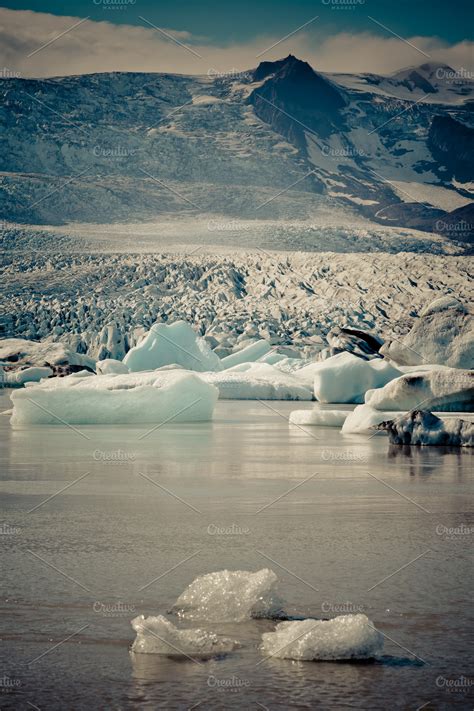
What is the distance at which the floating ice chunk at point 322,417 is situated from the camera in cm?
1252

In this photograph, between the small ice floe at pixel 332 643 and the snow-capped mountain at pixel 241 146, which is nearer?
the small ice floe at pixel 332 643

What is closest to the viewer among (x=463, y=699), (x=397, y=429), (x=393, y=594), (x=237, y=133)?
(x=463, y=699)

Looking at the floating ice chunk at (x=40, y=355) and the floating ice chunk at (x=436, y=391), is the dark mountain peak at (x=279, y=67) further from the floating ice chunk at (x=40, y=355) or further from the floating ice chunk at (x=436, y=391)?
the floating ice chunk at (x=436, y=391)

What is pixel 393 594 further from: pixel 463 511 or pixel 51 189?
pixel 51 189

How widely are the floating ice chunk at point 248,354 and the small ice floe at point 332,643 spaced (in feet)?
74.6

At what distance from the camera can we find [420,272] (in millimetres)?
38938

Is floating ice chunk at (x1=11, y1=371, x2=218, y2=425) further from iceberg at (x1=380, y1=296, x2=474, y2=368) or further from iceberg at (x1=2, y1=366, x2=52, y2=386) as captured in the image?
iceberg at (x1=2, y1=366, x2=52, y2=386)

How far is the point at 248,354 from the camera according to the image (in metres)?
26.5

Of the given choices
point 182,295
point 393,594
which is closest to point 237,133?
point 182,295

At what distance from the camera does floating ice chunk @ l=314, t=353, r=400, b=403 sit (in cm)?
1788

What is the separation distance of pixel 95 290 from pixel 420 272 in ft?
49.6

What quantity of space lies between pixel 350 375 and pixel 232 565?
45.6 ft

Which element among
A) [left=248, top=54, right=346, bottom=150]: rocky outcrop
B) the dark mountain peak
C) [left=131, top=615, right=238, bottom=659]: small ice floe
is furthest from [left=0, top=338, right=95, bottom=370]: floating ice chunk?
the dark mountain peak

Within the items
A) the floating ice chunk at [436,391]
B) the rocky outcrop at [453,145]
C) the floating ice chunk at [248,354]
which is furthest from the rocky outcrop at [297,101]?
the floating ice chunk at [436,391]
